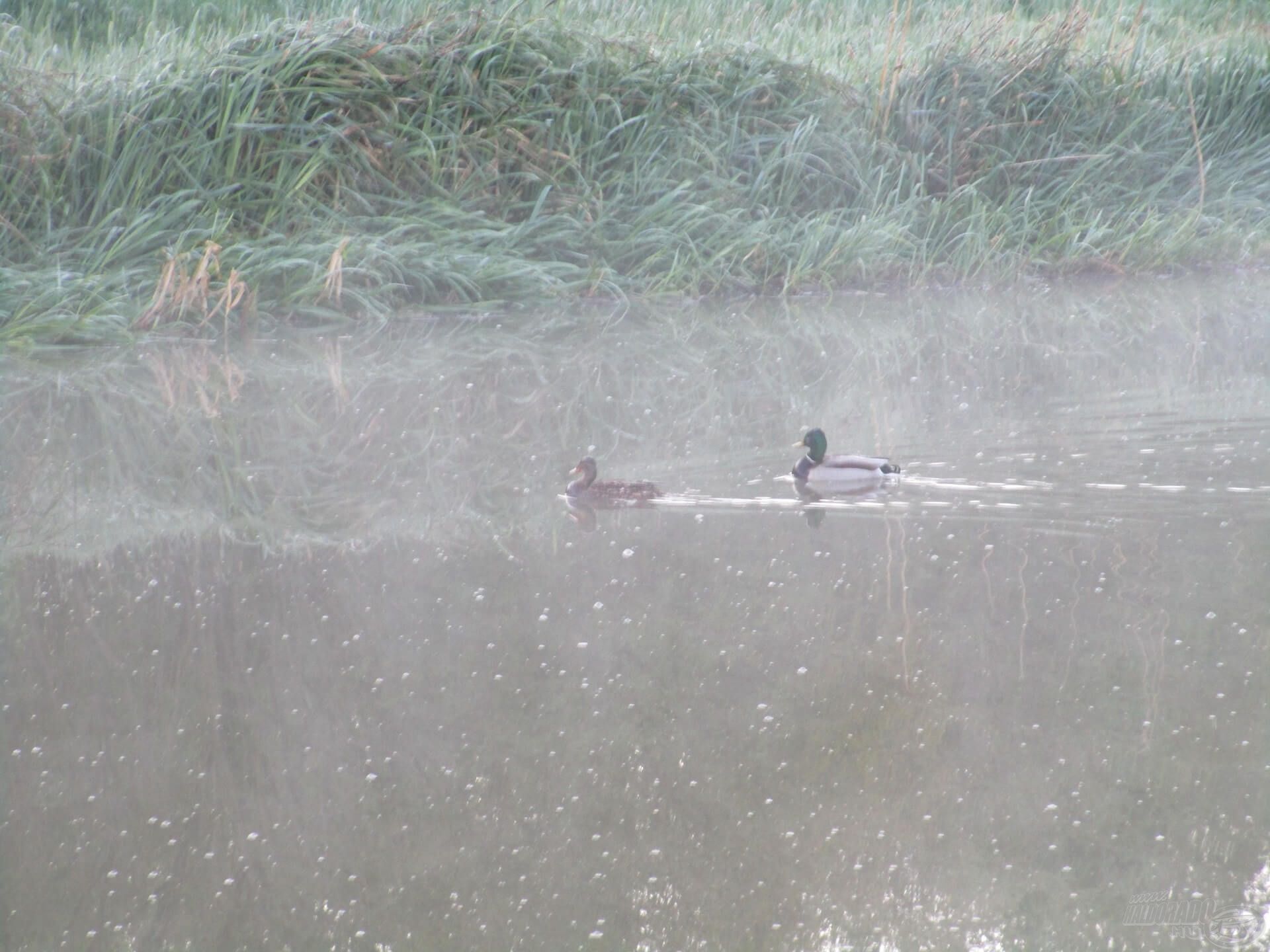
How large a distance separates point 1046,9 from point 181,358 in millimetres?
11637

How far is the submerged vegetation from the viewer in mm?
9680

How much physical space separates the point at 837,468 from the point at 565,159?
5517mm

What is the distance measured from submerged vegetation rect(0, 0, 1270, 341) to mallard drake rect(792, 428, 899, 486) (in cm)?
442

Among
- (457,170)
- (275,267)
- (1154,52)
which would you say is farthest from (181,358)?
(1154,52)

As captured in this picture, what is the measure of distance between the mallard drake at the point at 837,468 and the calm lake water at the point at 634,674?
0.11 metres

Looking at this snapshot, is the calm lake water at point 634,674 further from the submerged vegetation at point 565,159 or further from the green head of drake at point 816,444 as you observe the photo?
the submerged vegetation at point 565,159

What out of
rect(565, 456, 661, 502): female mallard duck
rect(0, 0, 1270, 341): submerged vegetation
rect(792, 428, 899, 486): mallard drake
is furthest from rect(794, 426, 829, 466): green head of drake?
rect(0, 0, 1270, 341): submerged vegetation

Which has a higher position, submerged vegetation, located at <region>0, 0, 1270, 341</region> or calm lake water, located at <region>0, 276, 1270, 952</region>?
calm lake water, located at <region>0, 276, 1270, 952</region>

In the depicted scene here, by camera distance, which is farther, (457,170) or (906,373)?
(457,170)

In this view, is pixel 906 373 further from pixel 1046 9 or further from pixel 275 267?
pixel 1046 9

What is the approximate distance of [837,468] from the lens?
6047 mm

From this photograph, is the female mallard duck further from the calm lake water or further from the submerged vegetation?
the submerged vegetation

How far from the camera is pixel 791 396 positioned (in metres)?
7.87

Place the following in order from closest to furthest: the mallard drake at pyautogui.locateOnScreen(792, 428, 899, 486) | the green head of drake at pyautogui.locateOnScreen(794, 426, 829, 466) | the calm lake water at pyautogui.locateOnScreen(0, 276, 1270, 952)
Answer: the calm lake water at pyautogui.locateOnScreen(0, 276, 1270, 952) < the mallard drake at pyautogui.locateOnScreen(792, 428, 899, 486) < the green head of drake at pyautogui.locateOnScreen(794, 426, 829, 466)
